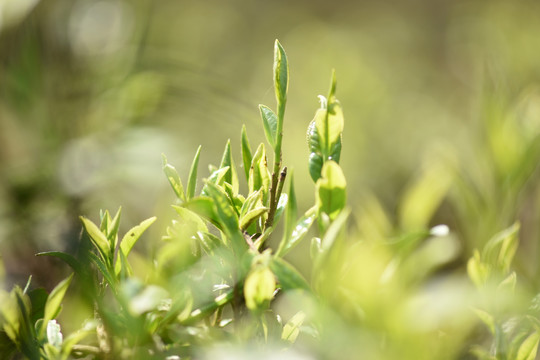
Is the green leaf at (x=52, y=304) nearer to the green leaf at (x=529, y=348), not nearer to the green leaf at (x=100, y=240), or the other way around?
the green leaf at (x=100, y=240)

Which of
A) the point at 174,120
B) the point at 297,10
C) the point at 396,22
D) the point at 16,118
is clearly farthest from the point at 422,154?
the point at 297,10

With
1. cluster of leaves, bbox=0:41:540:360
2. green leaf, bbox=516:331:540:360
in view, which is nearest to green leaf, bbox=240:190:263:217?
cluster of leaves, bbox=0:41:540:360

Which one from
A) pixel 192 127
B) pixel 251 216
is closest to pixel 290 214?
pixel 251 216

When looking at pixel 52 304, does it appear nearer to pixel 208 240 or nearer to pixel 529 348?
pixel 208 240

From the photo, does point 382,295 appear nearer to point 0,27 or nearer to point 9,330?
point 9,330

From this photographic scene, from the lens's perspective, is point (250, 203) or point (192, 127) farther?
point (192, 127)

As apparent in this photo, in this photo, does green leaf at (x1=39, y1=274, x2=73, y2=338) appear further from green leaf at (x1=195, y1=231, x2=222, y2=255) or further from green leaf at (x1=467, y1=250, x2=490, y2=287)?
green leaf at (x1=467, y1=250, x2=490, y2=287)
